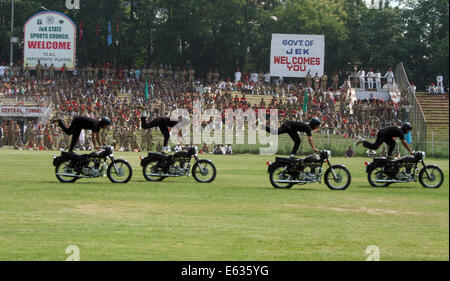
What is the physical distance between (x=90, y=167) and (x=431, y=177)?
9.61 metres

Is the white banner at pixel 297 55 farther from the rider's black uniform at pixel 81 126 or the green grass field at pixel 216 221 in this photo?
the rider's black uniform at pixel 81 126

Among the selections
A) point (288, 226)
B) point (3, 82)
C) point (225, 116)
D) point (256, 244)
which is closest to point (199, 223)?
point (288, 226)

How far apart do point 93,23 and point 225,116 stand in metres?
27.2

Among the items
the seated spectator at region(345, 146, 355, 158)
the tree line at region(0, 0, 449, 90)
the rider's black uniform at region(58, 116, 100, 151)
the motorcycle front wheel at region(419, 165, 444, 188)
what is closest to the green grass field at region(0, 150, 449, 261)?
the motorcycle front wheel at region(419, 165, 444, 188)

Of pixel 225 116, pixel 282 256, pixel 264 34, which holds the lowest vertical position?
pixel 282 256

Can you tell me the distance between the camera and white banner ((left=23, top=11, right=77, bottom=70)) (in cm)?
6334

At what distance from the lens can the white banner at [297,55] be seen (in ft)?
201

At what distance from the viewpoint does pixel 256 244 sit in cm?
1053

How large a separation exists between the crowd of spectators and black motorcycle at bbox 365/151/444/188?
83.4 ft

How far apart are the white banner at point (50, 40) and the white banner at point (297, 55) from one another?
56.3 feet

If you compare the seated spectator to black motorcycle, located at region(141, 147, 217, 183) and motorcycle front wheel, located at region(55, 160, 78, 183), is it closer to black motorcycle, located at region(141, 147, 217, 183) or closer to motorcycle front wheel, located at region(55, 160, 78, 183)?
black motorcycle, located at region(141, 147, 217, 183)

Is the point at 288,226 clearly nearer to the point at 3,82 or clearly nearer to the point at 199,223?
the point at 199,223

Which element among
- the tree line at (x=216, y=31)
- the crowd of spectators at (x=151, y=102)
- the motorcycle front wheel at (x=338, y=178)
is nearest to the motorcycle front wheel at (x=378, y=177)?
the motorcycle front wheel at (x=338, y=178)

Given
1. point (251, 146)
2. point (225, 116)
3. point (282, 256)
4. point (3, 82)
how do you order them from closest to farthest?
point (282, 256)
point (251, 146)
point (225, 116)
point (3, 82)
